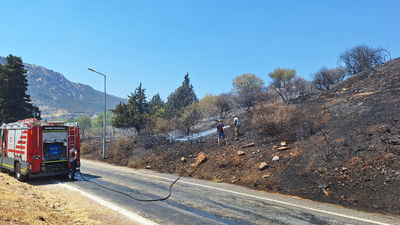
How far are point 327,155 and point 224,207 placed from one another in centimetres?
563

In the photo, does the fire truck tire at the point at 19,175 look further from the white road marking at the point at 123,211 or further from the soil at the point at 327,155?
the soil at the point at 327,155

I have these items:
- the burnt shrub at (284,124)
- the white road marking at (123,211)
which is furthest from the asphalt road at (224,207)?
the burnt shrub at (284,124)

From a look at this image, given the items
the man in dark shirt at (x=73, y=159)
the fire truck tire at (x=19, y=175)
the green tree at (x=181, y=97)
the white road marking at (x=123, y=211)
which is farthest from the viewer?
the green tree at (x=181, y=97)

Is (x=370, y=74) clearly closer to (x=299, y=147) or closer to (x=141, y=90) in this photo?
(x=299, y=147)

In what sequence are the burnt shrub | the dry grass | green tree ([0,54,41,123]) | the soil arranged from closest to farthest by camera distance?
the dry grass, the soil, the burnt shrub, green tree ([0,54,41,123])

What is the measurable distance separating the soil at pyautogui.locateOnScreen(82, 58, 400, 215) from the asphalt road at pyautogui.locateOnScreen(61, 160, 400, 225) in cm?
100

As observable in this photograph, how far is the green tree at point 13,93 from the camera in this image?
3243 cm

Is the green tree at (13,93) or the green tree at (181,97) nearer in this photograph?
the green tree at (13,93)

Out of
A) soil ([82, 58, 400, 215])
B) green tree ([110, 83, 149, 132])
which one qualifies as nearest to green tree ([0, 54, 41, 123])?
green tree ([110, 83, 149, 132])

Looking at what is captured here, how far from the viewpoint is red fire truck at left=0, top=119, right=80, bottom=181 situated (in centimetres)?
1115

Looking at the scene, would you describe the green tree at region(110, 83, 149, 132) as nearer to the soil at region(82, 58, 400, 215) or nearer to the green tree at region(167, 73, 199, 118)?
Result: the soil at region(82, 58, 400, 215)

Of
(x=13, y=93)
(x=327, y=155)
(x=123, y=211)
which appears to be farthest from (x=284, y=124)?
(x=13, y=93)

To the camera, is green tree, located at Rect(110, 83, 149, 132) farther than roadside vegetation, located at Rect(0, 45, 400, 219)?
Yes

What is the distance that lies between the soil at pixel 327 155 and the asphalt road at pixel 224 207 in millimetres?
996
